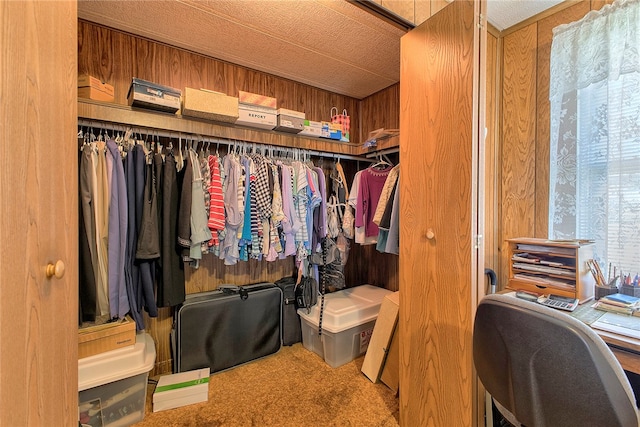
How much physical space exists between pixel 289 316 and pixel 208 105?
1762 millimetres

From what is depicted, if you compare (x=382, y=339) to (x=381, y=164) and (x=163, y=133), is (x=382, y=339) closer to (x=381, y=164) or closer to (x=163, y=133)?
(x=381, y=164)

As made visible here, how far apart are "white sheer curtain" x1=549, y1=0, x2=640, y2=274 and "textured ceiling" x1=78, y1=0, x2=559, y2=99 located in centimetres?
42

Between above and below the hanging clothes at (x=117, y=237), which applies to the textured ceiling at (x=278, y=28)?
above

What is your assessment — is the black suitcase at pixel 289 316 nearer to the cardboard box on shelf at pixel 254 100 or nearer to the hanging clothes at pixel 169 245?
the hanging clothes at pixel 169 245

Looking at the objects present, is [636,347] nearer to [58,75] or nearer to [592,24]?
[592,24]

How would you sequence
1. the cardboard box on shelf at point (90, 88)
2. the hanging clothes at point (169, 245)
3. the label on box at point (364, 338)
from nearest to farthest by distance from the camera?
the cardboard box on shelf at point (90, 88)
the hanging clothes at point (169, 245)
the label on box at point (364, 338)

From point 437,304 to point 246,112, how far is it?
5.72ft

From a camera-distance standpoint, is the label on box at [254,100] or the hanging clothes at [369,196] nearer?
the label on box at [254,100]

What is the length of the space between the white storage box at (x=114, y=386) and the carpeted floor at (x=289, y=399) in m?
0.12

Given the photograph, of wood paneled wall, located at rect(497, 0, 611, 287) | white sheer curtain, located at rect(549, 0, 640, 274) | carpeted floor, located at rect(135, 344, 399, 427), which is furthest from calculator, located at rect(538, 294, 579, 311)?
carpeted floor, located at rect(135, 344, 399, 427)

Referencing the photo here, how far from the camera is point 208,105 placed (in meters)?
1.84

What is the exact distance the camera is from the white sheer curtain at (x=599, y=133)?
151 centimetres

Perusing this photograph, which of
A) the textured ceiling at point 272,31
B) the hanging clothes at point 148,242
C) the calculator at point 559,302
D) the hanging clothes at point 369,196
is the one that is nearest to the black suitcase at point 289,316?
the hanging clothes at point 369,196

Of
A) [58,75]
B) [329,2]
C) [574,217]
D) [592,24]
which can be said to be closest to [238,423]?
[58,75]
